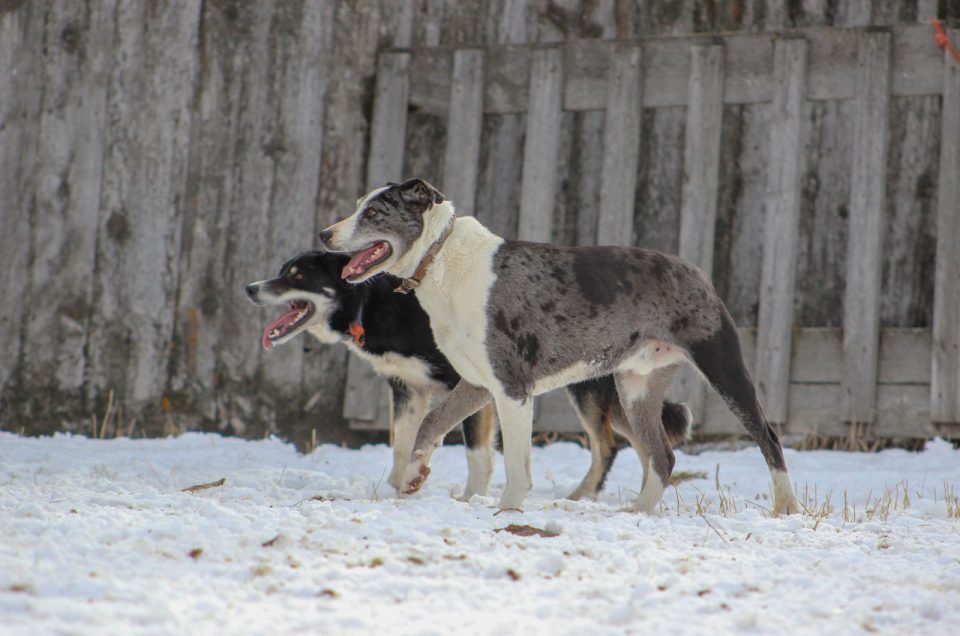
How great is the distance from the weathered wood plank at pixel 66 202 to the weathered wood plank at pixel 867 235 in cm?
504

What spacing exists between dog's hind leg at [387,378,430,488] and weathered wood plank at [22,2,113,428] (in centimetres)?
278

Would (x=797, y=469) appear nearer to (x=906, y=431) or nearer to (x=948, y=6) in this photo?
(x=906, y=431)

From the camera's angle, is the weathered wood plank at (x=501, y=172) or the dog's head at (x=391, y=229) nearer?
the dog's head at (x=391, y=229)

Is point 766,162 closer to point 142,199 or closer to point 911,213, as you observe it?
point 911,213

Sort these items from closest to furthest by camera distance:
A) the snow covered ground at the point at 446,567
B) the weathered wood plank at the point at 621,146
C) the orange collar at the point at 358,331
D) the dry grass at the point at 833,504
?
1. the snow covered ground at the point at 446,567
2. the dry grass at the point at 833,504
3. the orange collar at the point at 358,331
4. the weathered wood plank at the point at 621,146

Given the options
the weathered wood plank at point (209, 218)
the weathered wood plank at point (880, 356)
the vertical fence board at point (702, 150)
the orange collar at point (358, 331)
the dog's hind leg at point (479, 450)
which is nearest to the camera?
the dog's hind leg at point (479, 450)

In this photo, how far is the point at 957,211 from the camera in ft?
24.2

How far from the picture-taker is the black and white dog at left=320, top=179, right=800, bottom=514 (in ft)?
18.1

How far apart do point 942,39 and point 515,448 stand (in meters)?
3.99

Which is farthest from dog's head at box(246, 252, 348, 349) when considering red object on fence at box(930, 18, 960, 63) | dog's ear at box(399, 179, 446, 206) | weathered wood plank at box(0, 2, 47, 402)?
red object on fence at box(930, 18, 960, 63)

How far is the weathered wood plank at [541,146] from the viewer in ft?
26.2

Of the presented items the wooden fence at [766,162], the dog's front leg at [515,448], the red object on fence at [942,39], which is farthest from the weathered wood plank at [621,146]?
the dog's front leg at [515,448]

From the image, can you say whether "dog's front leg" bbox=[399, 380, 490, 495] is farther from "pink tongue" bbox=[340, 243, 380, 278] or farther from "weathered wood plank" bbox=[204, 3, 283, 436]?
"weathered wood plank" bbox=[204, 3, 283, 436]

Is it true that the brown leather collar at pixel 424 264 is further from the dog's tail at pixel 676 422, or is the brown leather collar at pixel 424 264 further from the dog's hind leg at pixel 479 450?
the dog's tail at pixel 676 422
